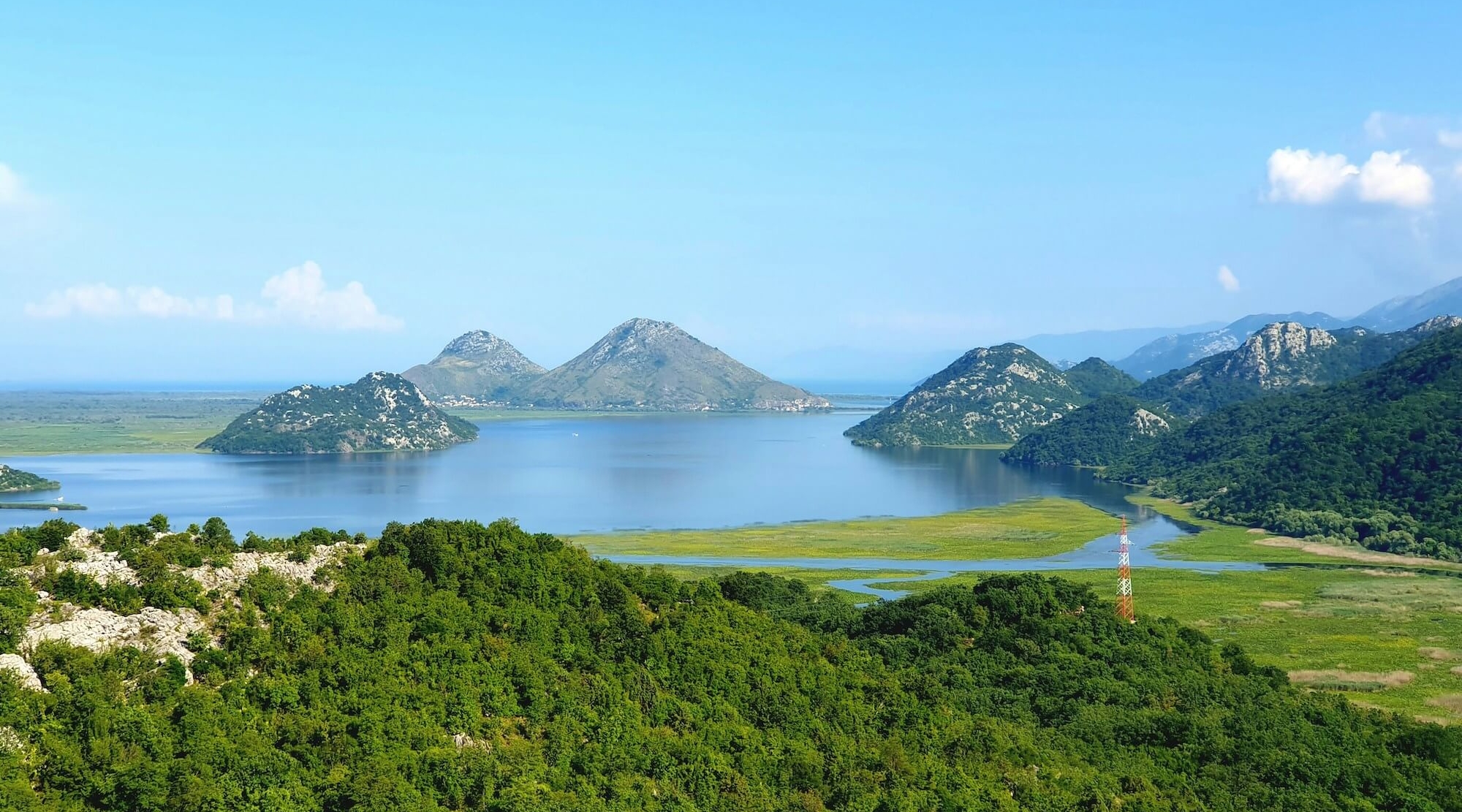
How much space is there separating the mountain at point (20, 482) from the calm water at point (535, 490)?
327 cm

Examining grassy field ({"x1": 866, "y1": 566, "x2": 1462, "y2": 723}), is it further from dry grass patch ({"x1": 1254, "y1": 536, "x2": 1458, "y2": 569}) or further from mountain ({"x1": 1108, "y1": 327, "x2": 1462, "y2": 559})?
mountain ({"x1": 1108, "y1": 327, "x2": 1462, "y2": 559})

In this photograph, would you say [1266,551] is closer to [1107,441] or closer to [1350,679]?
[1350,679]

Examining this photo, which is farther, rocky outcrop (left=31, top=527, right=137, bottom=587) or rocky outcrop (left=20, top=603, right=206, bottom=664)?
rocky outcrop (left=31, top=527, right=137, bottom=587)

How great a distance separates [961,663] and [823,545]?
5396cm

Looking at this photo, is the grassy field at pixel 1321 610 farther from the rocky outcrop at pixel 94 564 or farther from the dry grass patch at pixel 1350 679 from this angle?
the rocky outcrop at pixel 94 564

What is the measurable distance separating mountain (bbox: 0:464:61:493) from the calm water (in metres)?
3.27

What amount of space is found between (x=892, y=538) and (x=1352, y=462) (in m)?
54.8

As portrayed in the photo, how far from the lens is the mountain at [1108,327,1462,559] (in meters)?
112

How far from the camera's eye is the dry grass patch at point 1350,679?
60312 millimetres

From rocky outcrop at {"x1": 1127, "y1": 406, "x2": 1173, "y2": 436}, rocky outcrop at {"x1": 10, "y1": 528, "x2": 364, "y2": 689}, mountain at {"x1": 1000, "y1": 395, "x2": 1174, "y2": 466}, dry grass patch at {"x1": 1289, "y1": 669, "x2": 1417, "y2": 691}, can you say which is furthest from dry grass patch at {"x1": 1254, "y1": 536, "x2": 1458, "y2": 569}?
rocky outcrop at {"x1": 10, "y1": 528, "x2": 364, "y2": 689}

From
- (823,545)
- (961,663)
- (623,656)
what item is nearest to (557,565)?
(623,656)

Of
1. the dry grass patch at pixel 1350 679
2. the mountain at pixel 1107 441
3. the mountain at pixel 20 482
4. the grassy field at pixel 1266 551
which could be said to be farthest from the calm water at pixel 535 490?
the dry grass patch at pixel 1350 679

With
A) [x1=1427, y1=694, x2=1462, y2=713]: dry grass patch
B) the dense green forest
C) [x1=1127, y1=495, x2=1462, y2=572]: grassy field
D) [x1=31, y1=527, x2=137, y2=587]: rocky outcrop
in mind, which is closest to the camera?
the dense green forest

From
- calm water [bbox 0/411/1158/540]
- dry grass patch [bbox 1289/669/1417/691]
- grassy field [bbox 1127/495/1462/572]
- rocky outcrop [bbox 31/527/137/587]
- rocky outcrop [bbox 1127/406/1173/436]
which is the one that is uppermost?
rocky outcrop [bbox 1127/406/1173/436]
